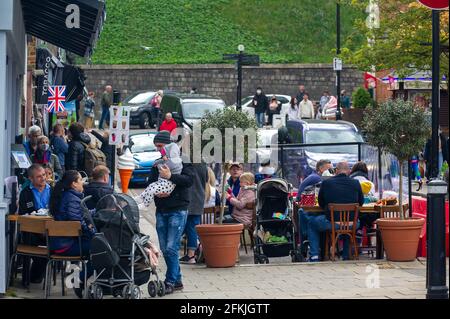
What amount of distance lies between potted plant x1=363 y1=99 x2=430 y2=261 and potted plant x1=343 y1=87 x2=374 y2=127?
31481 mm

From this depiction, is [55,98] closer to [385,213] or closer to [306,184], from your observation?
[306,184]

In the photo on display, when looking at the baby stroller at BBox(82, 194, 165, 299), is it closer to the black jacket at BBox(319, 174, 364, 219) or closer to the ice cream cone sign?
the black jacket at BBox(319, 174, 364, 219)

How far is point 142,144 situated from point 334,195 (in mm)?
16484

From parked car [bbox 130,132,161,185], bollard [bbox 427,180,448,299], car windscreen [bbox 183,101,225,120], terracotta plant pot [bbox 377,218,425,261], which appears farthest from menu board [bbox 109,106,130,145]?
car windscreen [bbox 183,101,225,120]

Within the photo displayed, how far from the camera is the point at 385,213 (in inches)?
720

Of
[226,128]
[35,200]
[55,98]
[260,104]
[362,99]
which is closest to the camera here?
[35,200]

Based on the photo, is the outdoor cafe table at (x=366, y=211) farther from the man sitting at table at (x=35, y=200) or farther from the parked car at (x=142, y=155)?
→ the parked car at (x=142, y=155)

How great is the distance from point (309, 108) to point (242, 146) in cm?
3215

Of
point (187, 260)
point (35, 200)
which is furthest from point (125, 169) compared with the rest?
point (35, 200)

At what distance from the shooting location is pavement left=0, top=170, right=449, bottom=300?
13.9 metres

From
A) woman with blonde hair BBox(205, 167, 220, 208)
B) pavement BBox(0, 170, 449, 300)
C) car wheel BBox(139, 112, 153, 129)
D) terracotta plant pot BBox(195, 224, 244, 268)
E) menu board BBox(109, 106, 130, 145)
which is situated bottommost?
pavement BBox(0, 170, 449, 300)

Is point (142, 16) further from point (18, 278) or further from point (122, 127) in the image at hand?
point (18, 278)

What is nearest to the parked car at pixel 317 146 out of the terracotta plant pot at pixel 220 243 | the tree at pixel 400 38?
the tree at pixel 400 38

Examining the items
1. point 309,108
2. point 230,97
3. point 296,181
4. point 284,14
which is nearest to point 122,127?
point 296,181
